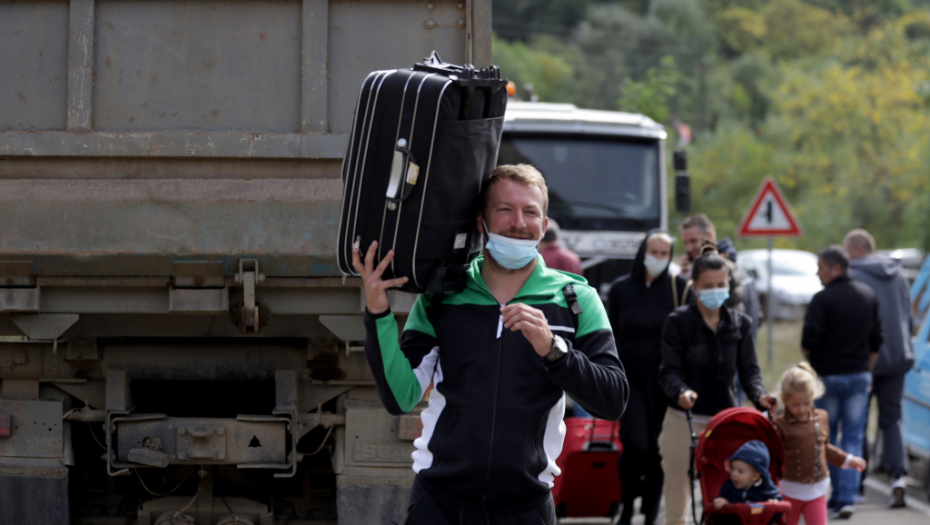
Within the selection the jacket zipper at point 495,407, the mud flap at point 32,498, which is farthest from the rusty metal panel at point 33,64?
the jacket zipper at point 495,407

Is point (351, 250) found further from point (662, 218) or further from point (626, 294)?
point (662, 218)

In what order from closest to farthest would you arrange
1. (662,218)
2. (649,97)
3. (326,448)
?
(326,448) < (662,218) < (649,97)

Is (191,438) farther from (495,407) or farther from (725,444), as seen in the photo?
(725,444)

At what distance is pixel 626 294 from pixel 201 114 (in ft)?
11.9

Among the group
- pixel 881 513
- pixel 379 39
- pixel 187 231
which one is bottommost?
pixel 881 513

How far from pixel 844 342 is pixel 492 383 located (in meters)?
5.80

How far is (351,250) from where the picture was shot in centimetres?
309

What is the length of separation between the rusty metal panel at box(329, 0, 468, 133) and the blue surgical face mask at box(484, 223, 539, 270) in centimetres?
133

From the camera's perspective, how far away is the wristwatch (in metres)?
2.89

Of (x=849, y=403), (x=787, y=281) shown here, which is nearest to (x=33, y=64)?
(x=849, y=403)

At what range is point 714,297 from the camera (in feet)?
19.3

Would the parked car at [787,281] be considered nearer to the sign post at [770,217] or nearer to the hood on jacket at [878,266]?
the sign post at [770,217]

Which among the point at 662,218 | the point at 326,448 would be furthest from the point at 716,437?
the point at 662,218

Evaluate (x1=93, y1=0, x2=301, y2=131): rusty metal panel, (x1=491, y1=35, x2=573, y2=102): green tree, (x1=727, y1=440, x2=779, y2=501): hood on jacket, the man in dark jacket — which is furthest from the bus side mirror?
(x1=491, y1=35, x2=573, y2=102): green tree
